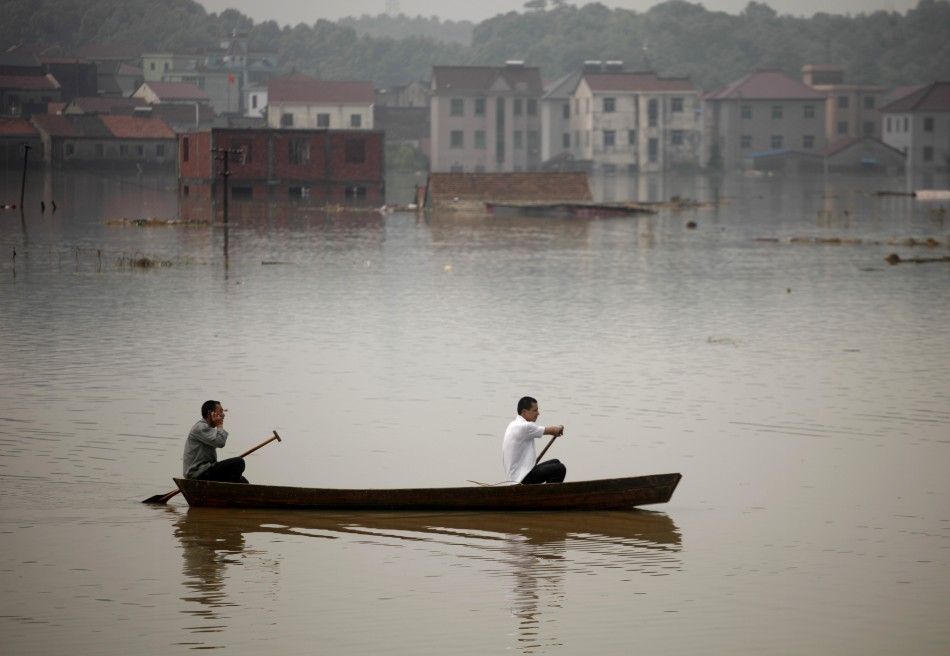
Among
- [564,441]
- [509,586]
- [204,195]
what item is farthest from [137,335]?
[204,195]

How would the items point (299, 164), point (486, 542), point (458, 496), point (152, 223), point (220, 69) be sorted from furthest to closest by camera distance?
point (220, 69) → point (299, 164) → point (152, 223) → point (458, 496) → point (486, 542)

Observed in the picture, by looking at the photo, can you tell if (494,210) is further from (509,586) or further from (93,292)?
(509,586)

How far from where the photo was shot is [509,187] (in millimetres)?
84750

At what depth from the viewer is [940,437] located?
23141mm

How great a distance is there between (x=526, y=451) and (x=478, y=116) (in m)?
122

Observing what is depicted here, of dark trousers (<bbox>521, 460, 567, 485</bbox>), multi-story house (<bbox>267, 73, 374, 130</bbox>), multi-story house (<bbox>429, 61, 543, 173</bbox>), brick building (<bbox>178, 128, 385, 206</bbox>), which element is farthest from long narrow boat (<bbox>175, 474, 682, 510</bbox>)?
multi-story house (<bbox>429, 61, 543, 173</bbox>)

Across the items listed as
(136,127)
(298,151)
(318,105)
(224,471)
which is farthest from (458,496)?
(318,105)

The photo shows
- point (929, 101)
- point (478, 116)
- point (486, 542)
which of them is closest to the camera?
point (486, 542)

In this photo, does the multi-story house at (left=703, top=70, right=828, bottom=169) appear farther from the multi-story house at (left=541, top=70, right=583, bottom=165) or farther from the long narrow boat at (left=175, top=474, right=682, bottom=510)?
the long narrow boat at (left=175, top=474, right=682, bottom=510)

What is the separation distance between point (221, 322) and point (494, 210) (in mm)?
46906

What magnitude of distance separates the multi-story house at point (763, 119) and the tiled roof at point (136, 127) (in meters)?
→ 50.2

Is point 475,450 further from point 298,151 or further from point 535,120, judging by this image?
point 535,120

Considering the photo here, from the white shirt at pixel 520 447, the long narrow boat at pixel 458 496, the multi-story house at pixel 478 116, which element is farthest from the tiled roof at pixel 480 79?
the long narrow boat at pixel 458 496

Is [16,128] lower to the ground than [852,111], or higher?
lower
